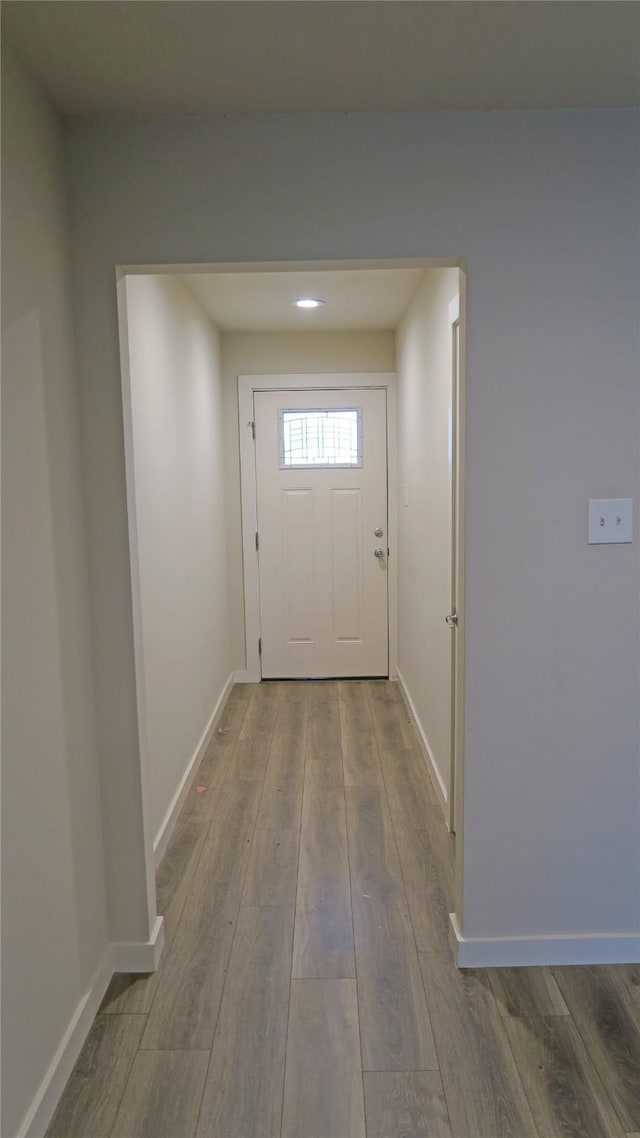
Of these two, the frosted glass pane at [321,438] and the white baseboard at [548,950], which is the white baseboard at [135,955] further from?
the frosted glass pane at [321,438]

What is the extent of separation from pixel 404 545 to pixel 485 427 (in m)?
2.26

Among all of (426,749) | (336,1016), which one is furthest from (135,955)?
(426,749)

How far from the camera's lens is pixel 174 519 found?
282 centimetres

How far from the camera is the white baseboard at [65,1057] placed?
140 cm

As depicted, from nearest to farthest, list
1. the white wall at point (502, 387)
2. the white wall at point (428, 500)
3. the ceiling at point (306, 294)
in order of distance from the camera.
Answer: the white wall at point (502, 387)
the white wall at point (428, 500)
the ceiling at point (306, 294)

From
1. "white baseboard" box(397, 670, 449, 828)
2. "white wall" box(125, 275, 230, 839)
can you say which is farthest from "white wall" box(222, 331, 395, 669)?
"white baseboard" box(397, 670, 449, 828)

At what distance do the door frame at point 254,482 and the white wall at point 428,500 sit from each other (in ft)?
0.73

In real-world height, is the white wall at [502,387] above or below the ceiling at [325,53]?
below

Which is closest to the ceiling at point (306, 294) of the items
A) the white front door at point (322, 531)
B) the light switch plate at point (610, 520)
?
the white front door at point (322, 531)

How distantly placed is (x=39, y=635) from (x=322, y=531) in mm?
3023

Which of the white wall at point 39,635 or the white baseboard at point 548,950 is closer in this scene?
the white wall at point 39,635

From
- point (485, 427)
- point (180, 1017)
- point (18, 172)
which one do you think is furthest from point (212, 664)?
point (18, 172)

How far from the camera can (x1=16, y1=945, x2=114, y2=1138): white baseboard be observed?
140 centimetres

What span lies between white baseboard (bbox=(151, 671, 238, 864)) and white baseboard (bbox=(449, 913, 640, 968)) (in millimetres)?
1127
